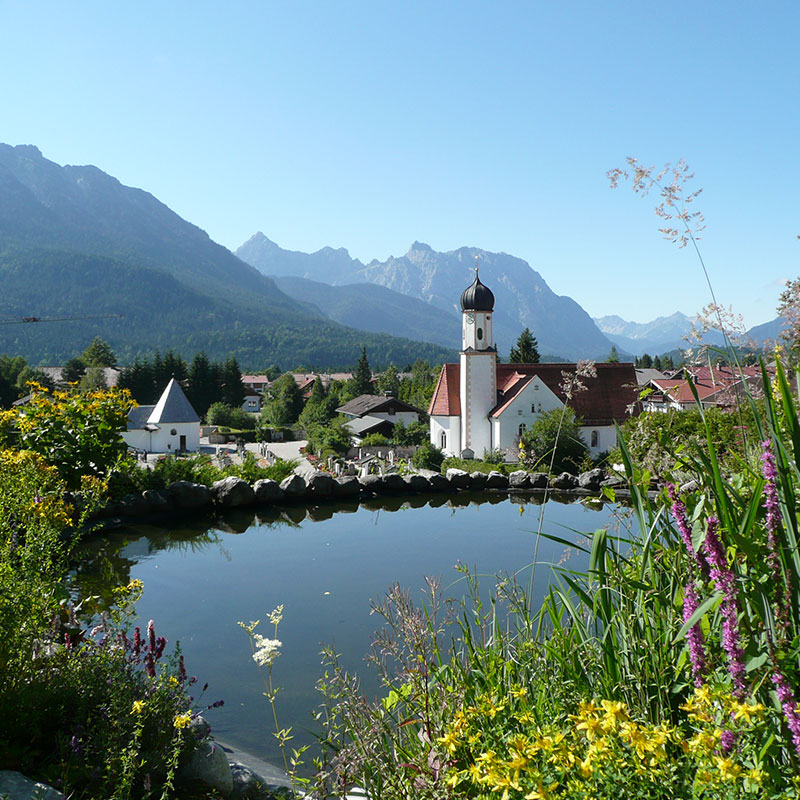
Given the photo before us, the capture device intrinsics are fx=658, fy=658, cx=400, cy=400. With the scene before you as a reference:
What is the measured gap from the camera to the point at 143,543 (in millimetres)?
8070

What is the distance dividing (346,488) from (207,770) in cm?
839

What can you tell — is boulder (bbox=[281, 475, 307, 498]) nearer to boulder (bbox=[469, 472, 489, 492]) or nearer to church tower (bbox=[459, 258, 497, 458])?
boulder (bbox=[469, 472, 489, 492])

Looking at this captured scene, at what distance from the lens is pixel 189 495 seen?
988cm

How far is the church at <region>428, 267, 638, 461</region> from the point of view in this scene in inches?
1158

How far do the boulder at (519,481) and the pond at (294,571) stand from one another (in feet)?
4.63

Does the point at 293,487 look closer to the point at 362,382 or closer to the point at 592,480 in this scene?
the point at 592,480

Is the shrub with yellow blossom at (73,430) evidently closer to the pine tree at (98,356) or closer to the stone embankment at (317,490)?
the stone embankment at (317,490)

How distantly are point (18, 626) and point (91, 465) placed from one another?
→ 672cm

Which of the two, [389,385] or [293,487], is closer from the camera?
[293,487]

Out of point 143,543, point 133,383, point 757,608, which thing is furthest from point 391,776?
point 133,383

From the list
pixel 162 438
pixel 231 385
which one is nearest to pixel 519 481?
pixel 162 438

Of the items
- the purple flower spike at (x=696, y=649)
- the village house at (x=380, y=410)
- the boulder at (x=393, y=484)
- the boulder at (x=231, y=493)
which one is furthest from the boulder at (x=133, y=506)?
the village house at (x=380, y=410)

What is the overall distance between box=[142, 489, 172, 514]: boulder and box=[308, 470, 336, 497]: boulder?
2349 mm

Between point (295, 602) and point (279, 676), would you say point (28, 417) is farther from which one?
point (279, 676)
